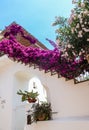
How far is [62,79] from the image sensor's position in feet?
24.4

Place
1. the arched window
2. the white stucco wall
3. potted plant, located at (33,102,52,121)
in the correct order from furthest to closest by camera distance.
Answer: the arched window, potted plant, located at (33,102,52,121), the white stucco wall

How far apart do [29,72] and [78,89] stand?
235cm

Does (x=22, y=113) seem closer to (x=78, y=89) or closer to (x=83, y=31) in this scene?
(x=78, y=89)

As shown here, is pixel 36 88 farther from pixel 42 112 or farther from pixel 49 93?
pixel 42 112

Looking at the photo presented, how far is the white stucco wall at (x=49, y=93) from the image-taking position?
679cm

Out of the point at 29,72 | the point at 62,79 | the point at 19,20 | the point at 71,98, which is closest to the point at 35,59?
the point at 29,72

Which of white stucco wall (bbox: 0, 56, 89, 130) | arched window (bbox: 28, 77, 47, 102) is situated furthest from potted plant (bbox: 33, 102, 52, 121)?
arched window (bbox: 28, 77, 47, 102)

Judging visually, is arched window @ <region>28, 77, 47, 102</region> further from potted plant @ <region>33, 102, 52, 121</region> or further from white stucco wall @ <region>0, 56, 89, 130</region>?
potted plant @ <region>33, 102, 52, 121</region>

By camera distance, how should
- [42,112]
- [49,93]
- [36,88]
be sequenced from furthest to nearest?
[36,88]
[49,93]
[42,112]

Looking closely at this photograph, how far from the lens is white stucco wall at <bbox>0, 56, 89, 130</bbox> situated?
6.79 metres

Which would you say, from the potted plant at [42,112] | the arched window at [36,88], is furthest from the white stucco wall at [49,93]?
the arched window at [36,88]

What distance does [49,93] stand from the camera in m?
7.68

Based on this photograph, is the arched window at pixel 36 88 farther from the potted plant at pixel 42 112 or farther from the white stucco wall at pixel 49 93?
the potted plant at pixel 42 112

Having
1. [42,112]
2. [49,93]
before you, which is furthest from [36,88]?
[42,112]
